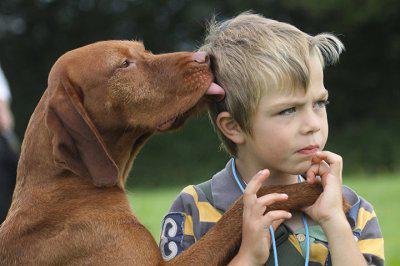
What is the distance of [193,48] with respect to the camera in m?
27.8

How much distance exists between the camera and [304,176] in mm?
3826

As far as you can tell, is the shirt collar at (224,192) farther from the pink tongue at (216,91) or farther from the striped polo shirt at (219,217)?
A: the pink tongue at (216,91)

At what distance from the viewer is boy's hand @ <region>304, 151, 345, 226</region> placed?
337 centimetres

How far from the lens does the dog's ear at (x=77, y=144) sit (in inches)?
147

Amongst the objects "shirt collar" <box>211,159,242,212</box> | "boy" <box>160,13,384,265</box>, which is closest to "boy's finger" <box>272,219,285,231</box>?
"boy" <box>160,13,384,265</box>

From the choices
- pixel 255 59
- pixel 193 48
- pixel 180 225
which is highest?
pixel 255 59

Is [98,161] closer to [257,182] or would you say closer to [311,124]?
[257,182]

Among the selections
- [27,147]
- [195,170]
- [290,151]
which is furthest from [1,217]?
[195,170]

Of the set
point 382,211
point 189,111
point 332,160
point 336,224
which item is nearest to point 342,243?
point 336,224

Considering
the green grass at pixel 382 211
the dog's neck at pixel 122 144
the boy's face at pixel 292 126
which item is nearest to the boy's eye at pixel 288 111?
the boy's face at pixel 292 126

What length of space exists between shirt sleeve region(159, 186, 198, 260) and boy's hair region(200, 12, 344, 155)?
340mm

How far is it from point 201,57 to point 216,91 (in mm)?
197

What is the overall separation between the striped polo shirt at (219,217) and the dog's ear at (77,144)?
14.1 inches

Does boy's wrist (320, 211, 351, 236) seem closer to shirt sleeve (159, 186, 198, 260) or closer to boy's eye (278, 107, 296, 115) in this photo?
boy's eye (278, 107, 296, 115)
